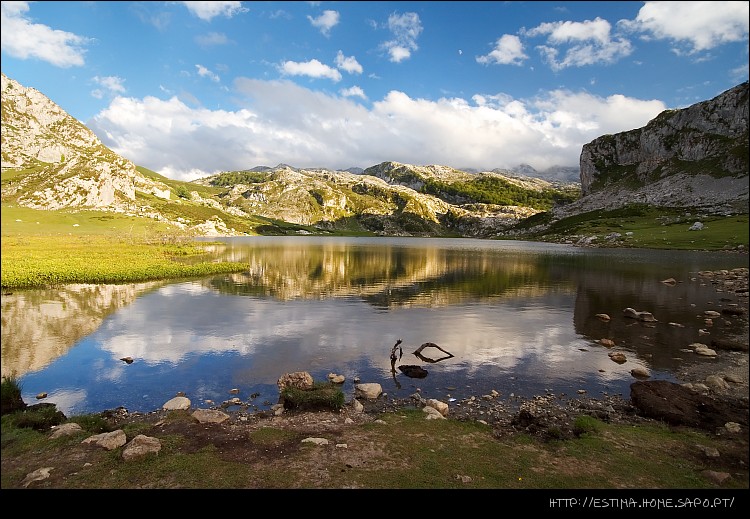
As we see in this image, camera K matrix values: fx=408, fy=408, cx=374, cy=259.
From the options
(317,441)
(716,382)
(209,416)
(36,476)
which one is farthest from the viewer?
(716,382)

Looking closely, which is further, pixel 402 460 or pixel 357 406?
pixel 357 406

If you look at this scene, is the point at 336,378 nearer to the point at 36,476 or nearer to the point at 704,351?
the point at 36,476

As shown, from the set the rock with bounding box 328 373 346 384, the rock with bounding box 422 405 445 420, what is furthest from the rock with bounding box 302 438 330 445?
the rock with bounding box 328 373 346 384

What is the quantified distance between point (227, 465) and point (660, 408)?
23.7 m

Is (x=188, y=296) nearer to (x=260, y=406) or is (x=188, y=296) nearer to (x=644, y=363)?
(x=260, y=406)

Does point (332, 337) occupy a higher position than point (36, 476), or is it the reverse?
point (36, 476)

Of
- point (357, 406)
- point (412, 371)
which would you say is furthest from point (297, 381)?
point (412, 371)

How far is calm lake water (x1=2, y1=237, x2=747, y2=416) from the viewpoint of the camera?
2928 centimetres

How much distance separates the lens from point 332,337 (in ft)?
139

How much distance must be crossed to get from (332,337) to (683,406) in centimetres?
2916

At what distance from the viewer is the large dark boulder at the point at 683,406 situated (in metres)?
22.3

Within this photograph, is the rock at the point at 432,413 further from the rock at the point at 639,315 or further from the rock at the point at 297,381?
the rock at the point at 639,315

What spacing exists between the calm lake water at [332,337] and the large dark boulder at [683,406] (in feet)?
Answer: 7.25

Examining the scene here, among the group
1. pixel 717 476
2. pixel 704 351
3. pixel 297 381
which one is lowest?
pixel 297 381
